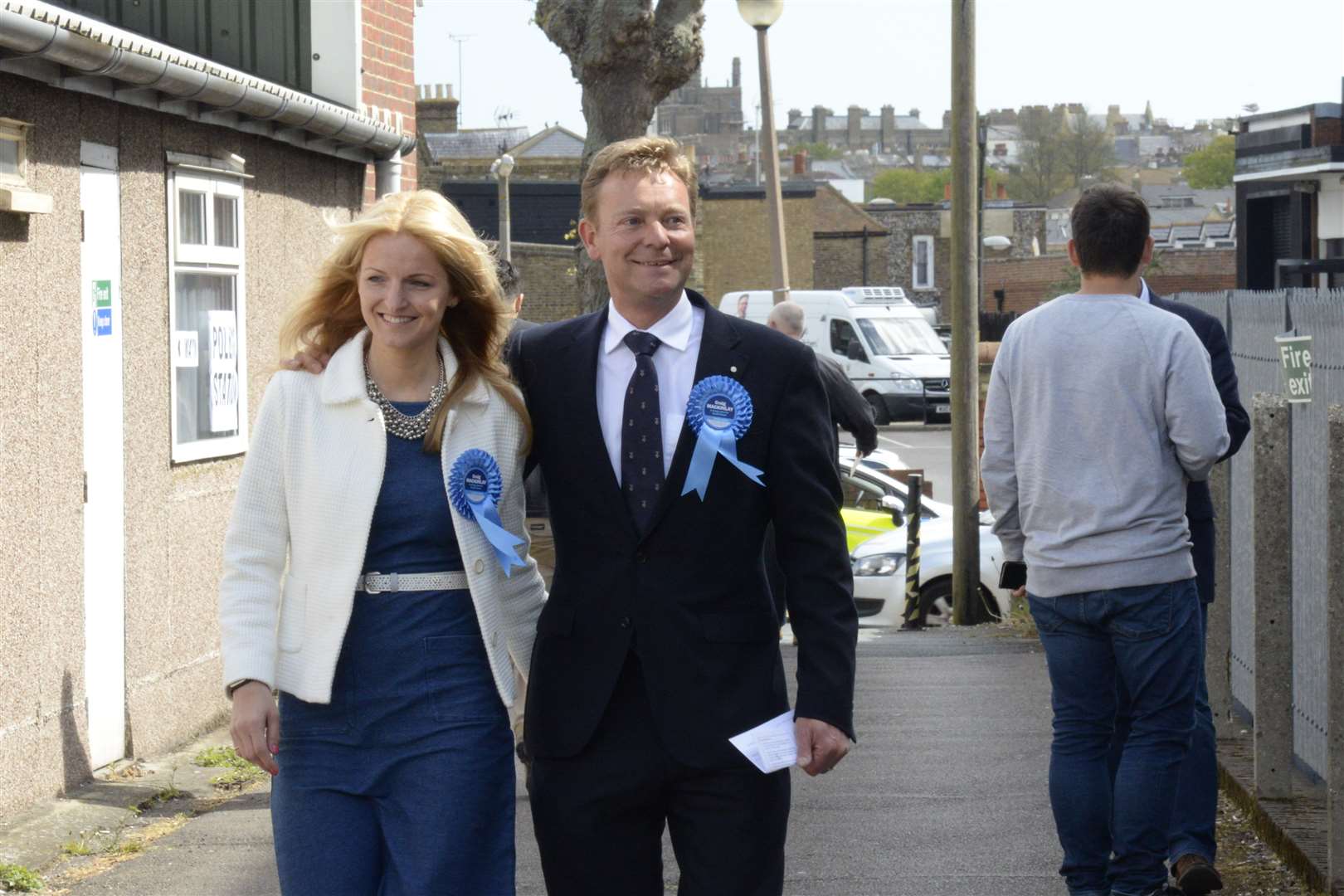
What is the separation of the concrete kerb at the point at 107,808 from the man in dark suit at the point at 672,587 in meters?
3.40

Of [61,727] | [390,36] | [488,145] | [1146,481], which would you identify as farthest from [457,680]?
[488,145]

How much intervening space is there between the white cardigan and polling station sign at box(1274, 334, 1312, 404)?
10.2 feet

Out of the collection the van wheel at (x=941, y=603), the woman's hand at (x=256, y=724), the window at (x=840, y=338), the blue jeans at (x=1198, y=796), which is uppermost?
the window at (x=840, y=338)

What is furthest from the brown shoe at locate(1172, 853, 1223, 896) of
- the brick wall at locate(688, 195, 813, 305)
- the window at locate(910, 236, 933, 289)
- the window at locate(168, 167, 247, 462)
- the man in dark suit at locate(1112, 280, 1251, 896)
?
the window at locate(910, 236, 933, 289)

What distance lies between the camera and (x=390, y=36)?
11328 mm

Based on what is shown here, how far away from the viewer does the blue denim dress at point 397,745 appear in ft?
10.6

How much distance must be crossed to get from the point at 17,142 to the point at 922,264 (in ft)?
214

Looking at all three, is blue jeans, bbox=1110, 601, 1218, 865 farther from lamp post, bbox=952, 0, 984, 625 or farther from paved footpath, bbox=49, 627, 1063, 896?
lamp post, bbox=952, 0, 984, 625

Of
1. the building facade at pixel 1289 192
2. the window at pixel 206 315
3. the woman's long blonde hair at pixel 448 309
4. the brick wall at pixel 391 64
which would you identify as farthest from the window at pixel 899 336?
the woman's long blonde hair at pixel 448 309

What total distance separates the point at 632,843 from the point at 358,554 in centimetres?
71

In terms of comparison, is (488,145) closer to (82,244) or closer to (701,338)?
(82,244)

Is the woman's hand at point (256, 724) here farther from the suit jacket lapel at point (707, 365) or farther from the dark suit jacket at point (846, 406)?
the dark suit jacket at point (846, 406)

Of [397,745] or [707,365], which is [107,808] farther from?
[707,365]

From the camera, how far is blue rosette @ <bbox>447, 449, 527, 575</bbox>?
10.8 feet
